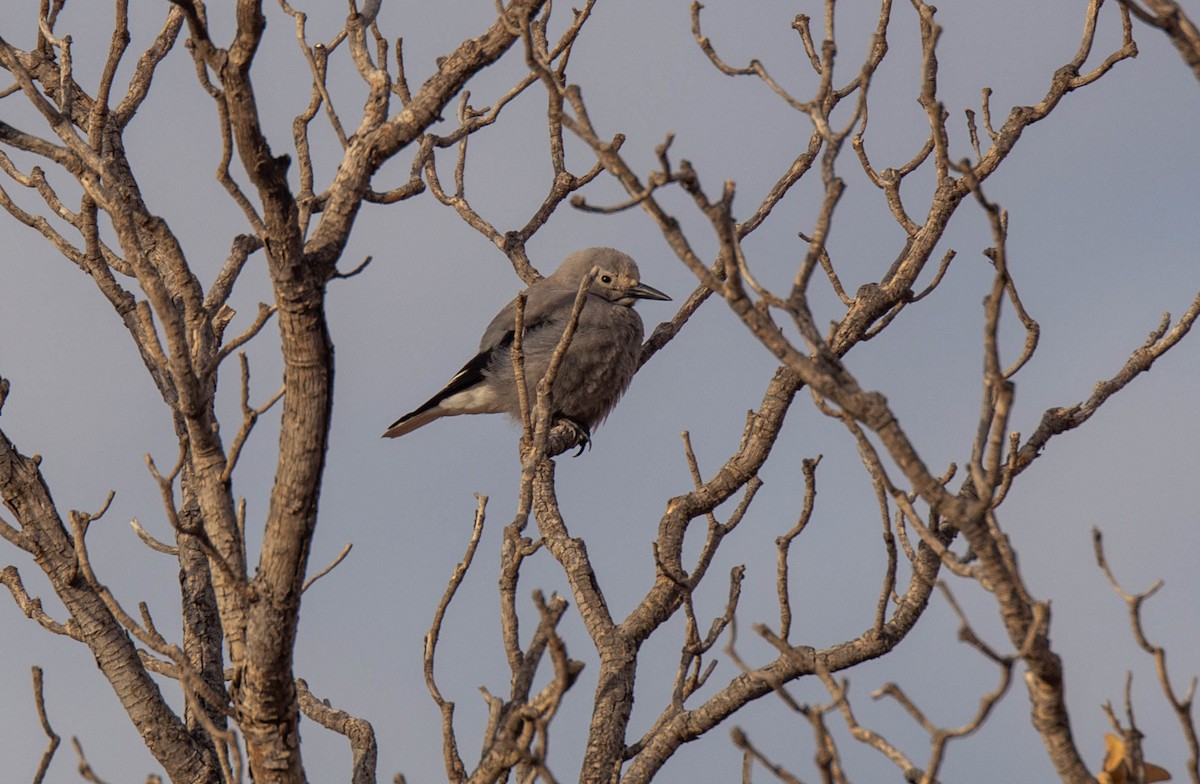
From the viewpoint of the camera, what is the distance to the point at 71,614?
418 centimetres

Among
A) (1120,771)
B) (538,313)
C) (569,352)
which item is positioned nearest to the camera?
(1120,771)

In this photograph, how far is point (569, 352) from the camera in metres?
→ 7.19

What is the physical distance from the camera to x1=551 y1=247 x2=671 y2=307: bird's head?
7.77 meters

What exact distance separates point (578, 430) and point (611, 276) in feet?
3.04

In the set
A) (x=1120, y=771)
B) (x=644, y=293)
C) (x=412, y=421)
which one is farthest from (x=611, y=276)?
(x=1120, y=771)

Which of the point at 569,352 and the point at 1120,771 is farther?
the point at 569,352

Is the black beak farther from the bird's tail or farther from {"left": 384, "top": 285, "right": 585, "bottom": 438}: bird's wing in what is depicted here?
the bird's tail

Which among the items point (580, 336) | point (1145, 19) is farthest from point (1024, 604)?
point (580, 336)

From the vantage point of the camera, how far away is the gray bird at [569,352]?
7281 mm

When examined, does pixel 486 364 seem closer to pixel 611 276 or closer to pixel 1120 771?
pixel 611 276

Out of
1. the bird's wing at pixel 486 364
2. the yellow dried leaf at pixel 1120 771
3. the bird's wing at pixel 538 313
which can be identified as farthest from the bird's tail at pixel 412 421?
the yellow dried leaf at pixel 1120 771

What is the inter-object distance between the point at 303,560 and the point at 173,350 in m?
0.53

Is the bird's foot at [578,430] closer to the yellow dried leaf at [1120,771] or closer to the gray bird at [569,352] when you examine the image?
the gray bird at [569,352]

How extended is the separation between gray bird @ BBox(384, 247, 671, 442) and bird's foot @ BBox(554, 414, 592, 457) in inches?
0.4
